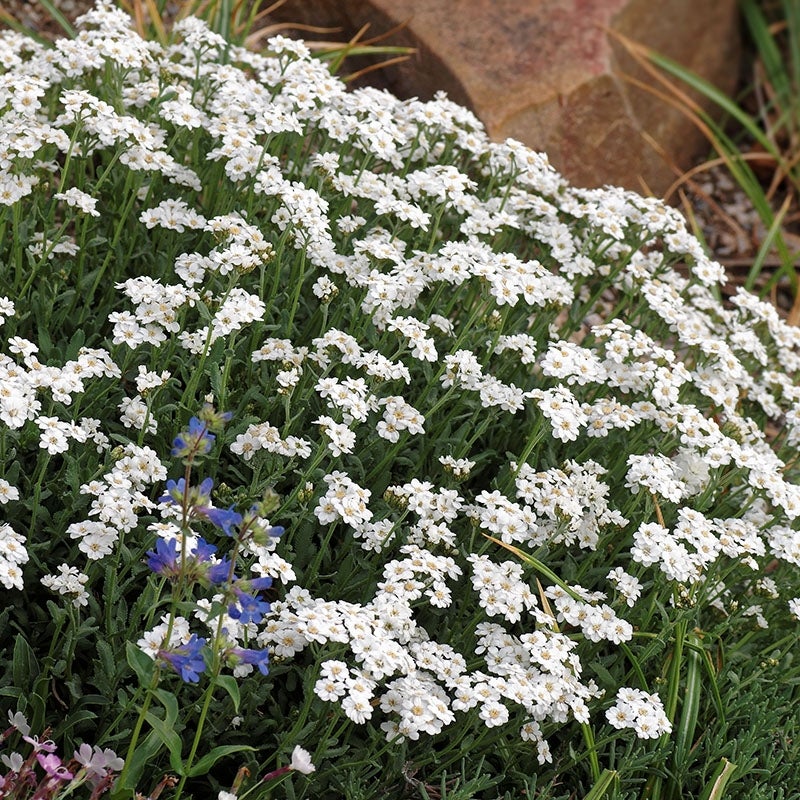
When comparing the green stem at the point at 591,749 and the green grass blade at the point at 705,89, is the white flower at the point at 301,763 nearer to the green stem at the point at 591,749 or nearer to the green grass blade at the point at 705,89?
the green stem at the point at 591,749

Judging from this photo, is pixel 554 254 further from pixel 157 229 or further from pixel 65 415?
pixel 65 415

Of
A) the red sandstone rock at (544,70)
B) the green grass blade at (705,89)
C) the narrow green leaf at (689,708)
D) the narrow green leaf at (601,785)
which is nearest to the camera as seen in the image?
the narrow green leaf at (601,785)

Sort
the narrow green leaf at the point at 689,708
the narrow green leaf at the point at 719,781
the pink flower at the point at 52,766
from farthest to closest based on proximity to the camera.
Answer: the narrow green leaf at the point at 689,708, the narrow green leaf at the point at 719,781, the pink flower at the point at 52,766

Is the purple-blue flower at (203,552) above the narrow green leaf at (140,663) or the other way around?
above

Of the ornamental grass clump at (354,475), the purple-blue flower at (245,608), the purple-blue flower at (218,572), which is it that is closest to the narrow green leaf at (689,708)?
the ornamental grass clump at (354,475)

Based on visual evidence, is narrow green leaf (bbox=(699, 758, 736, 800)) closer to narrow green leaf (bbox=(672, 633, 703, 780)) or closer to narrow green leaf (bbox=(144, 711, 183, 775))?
narrow green leaf (bbox=(672, 633, 703, 780))

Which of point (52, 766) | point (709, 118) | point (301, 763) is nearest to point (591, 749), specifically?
point (301, 763)

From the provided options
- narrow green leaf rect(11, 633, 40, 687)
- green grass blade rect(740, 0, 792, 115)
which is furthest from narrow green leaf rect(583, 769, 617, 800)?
green grass blade rect(740, 0, 792, 115)
